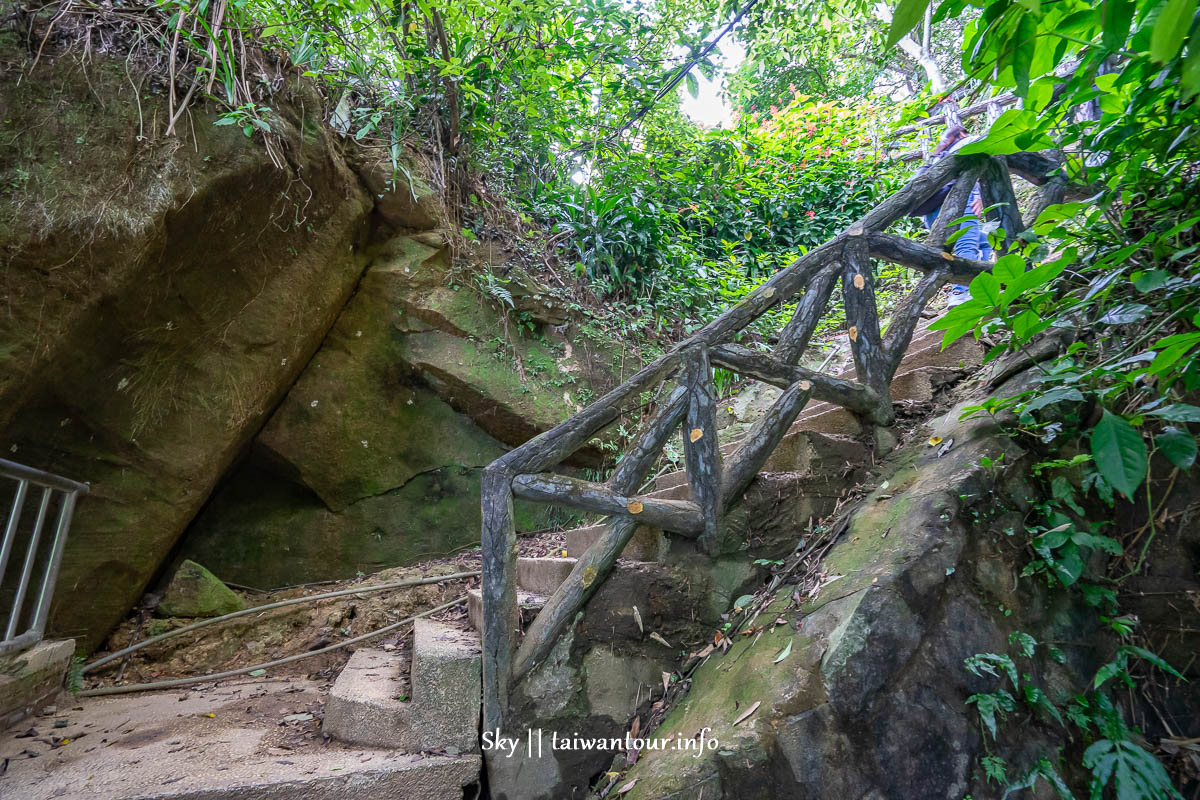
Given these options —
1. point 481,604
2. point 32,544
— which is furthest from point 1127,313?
point 32,544

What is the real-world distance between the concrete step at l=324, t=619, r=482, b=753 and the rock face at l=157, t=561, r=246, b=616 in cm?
189

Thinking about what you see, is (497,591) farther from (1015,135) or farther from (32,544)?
(1015,135)

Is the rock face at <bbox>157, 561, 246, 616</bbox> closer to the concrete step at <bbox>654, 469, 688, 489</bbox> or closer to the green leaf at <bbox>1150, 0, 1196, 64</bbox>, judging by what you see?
the concrete step at <bbox>654, 469, 688, 489</bbox>

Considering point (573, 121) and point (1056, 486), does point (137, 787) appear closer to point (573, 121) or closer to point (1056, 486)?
point (1056, 486)

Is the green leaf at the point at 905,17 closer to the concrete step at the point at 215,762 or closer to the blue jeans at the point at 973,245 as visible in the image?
the concrete step at the point at 215,762

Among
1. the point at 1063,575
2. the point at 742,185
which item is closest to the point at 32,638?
the point at 1063,575

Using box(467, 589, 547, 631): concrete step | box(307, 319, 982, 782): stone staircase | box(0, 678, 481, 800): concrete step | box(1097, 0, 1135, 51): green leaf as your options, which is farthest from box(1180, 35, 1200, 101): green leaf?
box(0, 678, 481, 800): concrete step

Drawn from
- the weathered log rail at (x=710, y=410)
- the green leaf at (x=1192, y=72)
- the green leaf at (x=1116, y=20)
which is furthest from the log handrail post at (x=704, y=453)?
the green leaf at (x=1192, y=72)

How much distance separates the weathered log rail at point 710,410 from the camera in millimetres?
2221

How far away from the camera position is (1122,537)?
2.01 meters

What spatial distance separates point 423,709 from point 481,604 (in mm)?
449

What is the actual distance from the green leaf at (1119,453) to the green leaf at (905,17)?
4.30 feet

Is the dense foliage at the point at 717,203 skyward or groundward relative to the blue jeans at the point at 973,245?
skyward

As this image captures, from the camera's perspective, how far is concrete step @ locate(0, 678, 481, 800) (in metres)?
1.91
